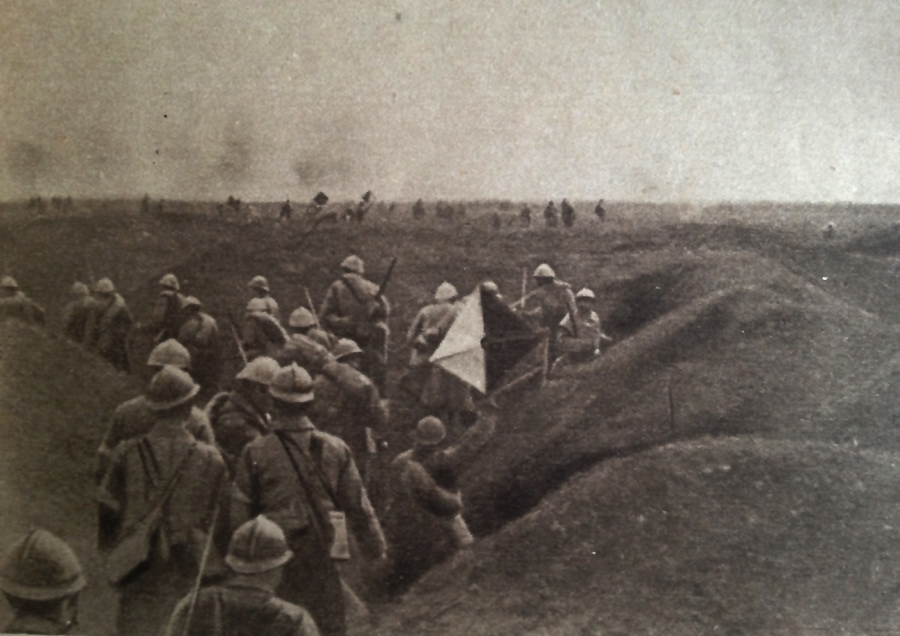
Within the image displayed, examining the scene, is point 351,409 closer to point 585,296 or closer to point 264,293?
point 264,293

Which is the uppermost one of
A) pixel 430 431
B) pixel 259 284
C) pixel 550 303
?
pixel 259 284

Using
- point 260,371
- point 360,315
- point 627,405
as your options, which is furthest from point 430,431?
point 627,405

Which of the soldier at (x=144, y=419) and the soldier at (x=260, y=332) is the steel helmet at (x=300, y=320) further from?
the soldier at (x=144, y=419)

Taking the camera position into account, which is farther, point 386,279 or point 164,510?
point 386,279

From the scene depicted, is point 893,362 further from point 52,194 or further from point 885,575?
point 52,194

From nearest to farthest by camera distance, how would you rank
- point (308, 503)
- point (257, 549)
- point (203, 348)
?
Result: point (257, 549)
point (308, 503)
point (203, 348)

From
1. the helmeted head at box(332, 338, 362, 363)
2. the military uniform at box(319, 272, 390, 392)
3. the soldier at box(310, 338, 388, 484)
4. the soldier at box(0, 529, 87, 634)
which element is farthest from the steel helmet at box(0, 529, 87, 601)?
the military uniform at box(319, 272, 390, 392)

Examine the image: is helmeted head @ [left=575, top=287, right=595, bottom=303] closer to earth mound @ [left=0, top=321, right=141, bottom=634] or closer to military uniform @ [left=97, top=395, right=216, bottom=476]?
military uniform @ [left=97, top=395, right=216, bottom=476]

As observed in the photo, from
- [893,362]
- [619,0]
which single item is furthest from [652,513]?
[619,0]
